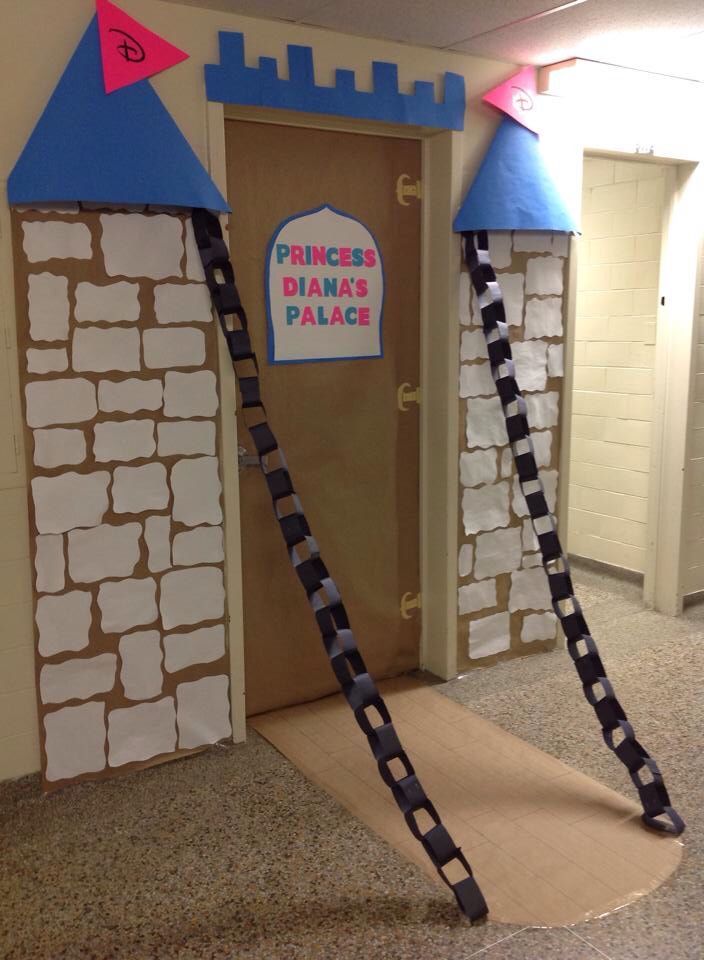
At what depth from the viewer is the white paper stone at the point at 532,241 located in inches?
129

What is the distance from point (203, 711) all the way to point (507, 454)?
58.8 inches

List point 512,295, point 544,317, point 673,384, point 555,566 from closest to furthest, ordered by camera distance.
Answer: point 555,566, point 512,295, point 544,317, point 673,384

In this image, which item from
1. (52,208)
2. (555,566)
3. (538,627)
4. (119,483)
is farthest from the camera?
(538,627)

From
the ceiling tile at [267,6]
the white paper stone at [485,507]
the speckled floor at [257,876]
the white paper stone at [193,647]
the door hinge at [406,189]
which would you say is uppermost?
the ceiling tile at [267,6]

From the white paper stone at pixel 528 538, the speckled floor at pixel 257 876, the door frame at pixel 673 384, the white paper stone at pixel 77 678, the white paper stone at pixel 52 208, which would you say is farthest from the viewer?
the door frame at pixel 673 384

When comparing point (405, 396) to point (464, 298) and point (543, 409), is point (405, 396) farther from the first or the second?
point (543, 409)

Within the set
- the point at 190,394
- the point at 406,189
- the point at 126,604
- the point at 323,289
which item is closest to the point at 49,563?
the point at 126,604

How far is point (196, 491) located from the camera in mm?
2748

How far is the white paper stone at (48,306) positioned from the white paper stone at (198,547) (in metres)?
0.71

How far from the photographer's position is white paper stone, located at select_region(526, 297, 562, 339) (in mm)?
3365

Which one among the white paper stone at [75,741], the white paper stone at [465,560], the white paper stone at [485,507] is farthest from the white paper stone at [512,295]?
the white paper stone at [75,741]

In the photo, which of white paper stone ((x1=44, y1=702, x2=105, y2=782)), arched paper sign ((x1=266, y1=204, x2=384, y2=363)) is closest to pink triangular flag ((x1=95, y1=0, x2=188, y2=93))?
arched paper sign ((x1=266, y1=204, x2=384, y2=363))

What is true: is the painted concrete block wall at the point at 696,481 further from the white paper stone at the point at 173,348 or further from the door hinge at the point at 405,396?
the white paper stone at the point at 173,348

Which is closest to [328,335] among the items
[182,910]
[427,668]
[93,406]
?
[93,406]
